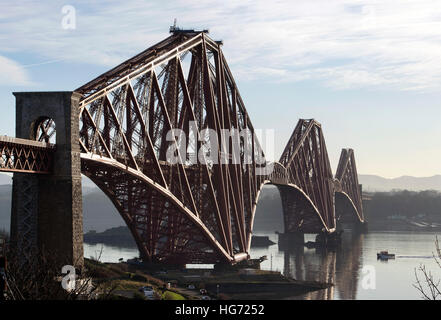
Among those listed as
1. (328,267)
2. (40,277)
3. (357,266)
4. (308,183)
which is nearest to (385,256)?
(357,266)

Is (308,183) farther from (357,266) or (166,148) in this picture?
(166,148)

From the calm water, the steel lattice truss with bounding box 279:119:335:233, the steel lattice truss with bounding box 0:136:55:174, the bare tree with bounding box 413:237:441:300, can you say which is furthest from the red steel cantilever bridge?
the steel lattice truss with bounding box 279:119:335:233
